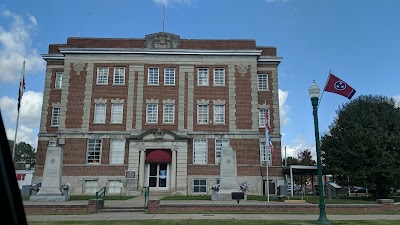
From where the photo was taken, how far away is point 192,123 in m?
35.6

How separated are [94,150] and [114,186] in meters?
3.90

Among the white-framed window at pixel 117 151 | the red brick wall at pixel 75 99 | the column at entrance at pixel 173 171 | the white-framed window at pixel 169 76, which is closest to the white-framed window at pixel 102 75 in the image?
the red brick wall at pixel 75 99

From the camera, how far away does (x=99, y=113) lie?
117ft

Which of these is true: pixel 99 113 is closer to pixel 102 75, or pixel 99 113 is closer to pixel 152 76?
pixel 102 75

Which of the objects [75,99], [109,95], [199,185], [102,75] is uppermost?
[102,75]

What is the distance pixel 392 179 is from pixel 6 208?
104 feet

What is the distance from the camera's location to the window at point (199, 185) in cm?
3416

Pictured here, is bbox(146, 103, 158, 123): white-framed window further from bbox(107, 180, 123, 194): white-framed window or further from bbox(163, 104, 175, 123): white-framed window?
bbox(107, 180, 123, 194): white-framed window

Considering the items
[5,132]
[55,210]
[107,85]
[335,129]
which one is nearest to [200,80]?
[107,85]

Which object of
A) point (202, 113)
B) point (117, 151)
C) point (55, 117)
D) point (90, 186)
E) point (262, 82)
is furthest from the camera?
point (262, 82)

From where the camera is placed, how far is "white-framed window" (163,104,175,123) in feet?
117

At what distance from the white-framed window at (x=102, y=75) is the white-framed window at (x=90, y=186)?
9575 mm

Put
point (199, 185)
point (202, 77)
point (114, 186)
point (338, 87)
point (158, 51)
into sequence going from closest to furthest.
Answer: point (338, 87) < point (114, 186) < point (199, 185) < point (158, 51) < point (202, 77)

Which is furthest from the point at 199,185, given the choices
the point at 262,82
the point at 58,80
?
the point at 58,80
